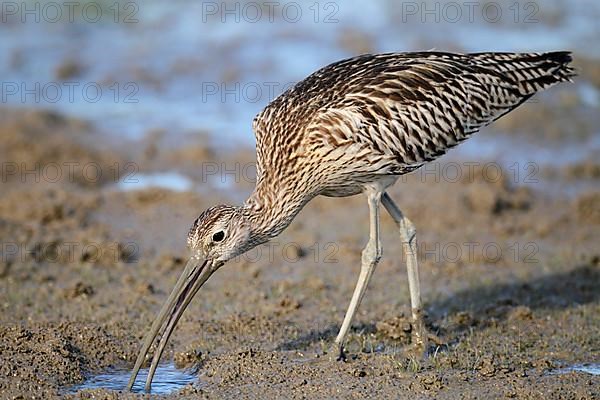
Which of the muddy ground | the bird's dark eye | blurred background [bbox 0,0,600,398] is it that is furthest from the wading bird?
blurred background [bbox 0,0,600,398]

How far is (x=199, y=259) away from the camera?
24.1ft

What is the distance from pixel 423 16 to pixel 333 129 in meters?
11.5

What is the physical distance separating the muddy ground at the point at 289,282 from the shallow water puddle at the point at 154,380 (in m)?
0.09

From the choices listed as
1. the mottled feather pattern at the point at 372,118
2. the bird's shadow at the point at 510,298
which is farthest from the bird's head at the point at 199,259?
the bird's shadow at the point at 510,298

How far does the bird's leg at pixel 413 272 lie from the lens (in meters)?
8.01

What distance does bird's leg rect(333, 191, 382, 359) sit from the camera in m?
7.79

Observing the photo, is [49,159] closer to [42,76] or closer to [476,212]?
[42,76]

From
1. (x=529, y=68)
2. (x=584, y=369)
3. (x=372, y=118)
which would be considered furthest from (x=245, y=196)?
(x=584, y=369)

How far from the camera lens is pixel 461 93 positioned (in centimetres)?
838

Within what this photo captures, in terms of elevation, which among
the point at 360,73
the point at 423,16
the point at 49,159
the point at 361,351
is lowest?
the point at 361,351

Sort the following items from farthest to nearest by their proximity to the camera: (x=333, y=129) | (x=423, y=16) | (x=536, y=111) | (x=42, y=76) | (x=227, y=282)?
(x=423, y=16) → (x=42, y=76) → (x=536, y=111) → (x=227, y=282) → (x=333, y=129)

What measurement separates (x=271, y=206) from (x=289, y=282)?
83.2 inches

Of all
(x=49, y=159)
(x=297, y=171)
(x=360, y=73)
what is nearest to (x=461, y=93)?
(x=360, y=73)

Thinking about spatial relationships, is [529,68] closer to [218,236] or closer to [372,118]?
[372,118]
